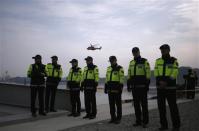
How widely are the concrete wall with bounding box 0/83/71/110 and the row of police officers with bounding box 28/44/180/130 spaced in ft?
1.55

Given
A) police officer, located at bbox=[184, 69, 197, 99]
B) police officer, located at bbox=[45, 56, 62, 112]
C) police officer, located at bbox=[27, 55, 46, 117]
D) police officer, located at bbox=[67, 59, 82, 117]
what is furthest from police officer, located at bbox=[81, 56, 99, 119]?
police officer, located at bbox=[184, 69, 197, 99]

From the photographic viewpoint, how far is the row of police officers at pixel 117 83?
9469mm

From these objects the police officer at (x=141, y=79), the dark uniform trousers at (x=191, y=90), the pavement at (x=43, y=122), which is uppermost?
the police officer at (x=141, y=79)

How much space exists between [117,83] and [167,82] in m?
2.19

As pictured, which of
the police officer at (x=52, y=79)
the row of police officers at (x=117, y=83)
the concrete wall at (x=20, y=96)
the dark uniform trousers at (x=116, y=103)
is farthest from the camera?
the concrete wall at (x=20, y=96)

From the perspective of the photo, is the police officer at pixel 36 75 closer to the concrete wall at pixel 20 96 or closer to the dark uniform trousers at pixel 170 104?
the concrete wall at pixel 20 96

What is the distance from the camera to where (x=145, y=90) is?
10352mm

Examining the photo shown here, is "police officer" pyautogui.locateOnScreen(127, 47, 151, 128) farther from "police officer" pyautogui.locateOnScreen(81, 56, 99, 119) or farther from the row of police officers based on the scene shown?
"police officer" pyautogui.locateOnScreen(81, 56, 99, 119)

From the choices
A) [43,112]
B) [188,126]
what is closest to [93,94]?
[43,112]

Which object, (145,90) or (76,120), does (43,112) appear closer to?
(76,120)

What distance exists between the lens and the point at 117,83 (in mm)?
11312

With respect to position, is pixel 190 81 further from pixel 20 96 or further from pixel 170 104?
pixel 170 104

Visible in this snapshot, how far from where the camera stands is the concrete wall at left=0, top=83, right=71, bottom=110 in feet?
46.3

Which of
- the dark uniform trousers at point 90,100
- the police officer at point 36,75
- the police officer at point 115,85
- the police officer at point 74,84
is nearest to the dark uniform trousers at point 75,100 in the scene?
the police officer at point 74,84
